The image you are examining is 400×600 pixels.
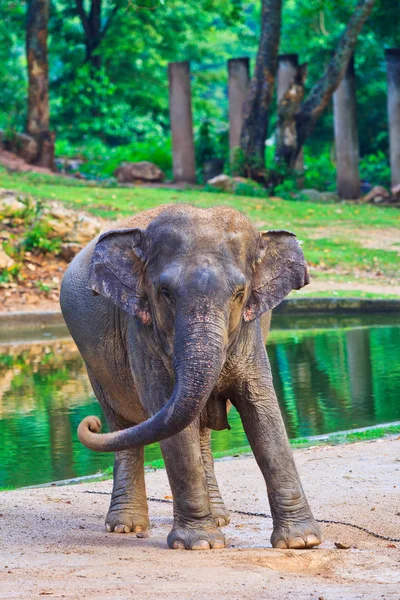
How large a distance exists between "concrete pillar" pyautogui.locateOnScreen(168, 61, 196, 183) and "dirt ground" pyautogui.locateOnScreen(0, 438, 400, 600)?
21.2m

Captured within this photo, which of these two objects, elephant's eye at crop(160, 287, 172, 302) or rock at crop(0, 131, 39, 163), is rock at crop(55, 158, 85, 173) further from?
elephant's eye at crop(160, 287, 172, 302)

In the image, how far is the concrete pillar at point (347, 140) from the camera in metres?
28.4

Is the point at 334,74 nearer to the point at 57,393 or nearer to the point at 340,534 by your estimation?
the point at 57,393

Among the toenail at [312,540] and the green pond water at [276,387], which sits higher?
the toenail at [312,540]

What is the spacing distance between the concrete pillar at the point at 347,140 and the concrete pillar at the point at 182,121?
11.8 ft

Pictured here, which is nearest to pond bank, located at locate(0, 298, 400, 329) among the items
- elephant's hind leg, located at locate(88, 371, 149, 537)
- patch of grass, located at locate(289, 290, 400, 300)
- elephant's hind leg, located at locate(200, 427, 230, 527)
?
patch of grass, located at locate(289, 290, 400, 300)

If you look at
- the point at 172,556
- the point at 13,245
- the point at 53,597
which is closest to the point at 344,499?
the point at 172,556

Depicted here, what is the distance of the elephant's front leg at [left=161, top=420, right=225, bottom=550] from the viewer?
5.70 metres

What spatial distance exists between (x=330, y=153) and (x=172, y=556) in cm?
3613

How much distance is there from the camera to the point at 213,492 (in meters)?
6.60

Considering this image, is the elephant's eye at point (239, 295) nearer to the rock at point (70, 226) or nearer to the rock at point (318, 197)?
the rock at point (70, 226)

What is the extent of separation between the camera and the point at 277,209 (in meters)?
24.1

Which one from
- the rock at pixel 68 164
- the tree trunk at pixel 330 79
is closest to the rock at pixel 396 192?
the tree trunk at pixel 330 79

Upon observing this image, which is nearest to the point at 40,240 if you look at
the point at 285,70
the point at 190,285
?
the point at 285,70
